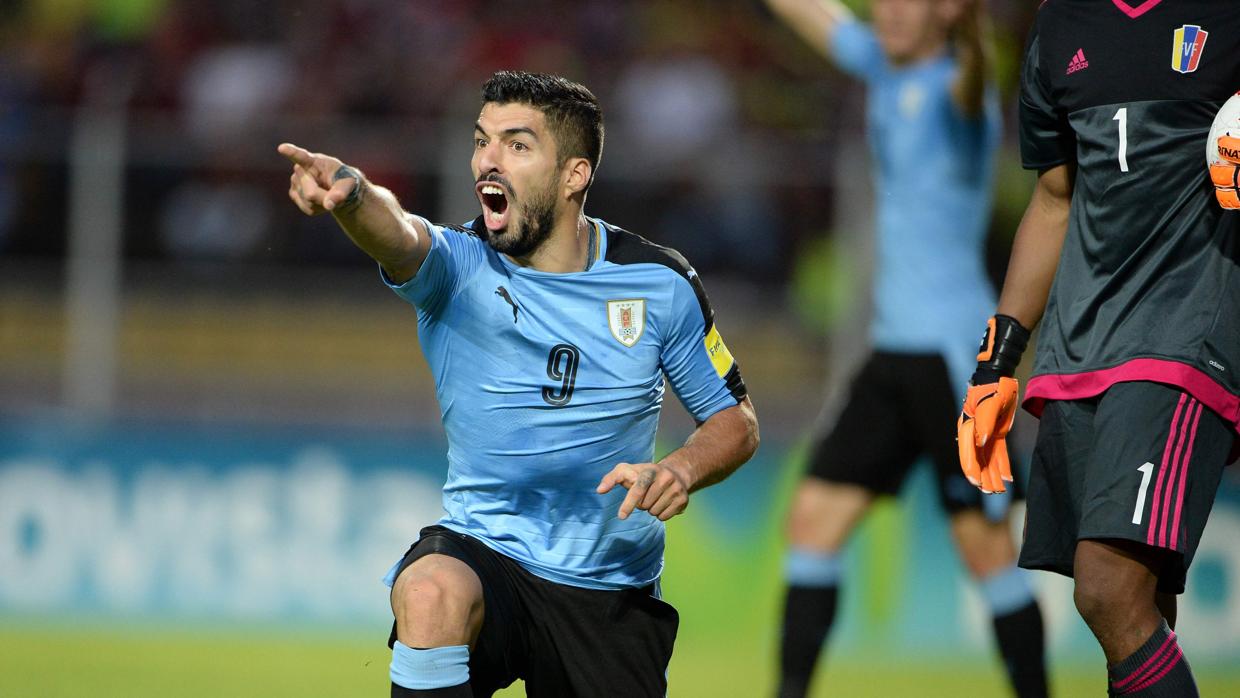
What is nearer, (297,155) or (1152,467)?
(297,155)

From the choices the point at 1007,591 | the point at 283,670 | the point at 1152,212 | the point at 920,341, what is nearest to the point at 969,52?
the point at 920,341

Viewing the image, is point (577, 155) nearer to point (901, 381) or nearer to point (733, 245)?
point (901, 381)

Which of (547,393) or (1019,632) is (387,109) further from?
(547,393)

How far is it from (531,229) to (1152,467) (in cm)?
164

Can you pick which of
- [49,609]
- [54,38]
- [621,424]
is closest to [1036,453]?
[621,424]

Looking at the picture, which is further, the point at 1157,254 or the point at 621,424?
the point at 621,424

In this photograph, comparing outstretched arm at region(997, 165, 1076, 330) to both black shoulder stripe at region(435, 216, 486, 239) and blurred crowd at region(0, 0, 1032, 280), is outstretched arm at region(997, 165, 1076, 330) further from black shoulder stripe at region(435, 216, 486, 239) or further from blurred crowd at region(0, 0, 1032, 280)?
blurred crowd at region(0, 0, 1032, 280)

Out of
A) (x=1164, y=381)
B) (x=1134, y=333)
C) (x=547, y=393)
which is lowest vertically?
(x=547, y=393)

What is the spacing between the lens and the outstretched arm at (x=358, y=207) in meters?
3.59

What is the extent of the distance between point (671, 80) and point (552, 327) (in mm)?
7875

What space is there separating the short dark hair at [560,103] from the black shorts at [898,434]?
6.27 ft

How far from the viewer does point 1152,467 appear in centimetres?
372

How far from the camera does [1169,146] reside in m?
3.87

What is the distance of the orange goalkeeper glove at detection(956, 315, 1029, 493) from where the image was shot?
164 inches
